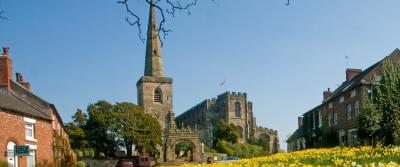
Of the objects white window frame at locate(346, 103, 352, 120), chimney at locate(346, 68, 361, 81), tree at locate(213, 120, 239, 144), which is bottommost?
tree at locate(213, 120, 239, 144)

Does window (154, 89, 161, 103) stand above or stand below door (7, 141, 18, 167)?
above

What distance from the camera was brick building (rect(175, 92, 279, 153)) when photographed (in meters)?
109

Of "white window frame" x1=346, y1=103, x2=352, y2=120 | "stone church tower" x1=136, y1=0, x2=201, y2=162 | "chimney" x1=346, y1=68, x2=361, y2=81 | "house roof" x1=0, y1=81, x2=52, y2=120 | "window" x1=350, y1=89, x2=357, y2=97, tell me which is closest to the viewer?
"house roof" x1=0, y1=81, x2=52, y2=120

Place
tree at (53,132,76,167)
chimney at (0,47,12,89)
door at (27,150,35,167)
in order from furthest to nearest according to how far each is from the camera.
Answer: tree at (53,132,76,167) < chimney at (0,47,12,89) < door at (27,150,35,167)

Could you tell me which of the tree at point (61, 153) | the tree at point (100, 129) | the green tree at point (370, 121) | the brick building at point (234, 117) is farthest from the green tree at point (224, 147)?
the green tree at point (370, 121)

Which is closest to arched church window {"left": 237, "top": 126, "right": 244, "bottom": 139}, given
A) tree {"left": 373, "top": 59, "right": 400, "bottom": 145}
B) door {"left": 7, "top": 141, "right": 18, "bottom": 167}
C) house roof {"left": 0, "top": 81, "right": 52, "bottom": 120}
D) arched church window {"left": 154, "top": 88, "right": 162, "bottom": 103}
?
arched church window {"left": 154, "top": 88, "right": 162, "bottom": 103}

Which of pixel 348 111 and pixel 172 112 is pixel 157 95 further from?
pixel 348 111

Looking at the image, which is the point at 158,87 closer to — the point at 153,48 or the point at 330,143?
the point at 153,48

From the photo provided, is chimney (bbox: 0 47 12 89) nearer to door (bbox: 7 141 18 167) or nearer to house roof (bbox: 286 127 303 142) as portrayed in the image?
door (bbox: 7 141 18 167)

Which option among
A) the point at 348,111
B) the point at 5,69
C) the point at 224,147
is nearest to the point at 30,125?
the point at 5,69

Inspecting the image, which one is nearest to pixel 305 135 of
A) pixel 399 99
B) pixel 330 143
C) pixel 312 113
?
pixel 312 113

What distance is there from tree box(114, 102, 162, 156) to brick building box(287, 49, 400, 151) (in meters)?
20.0

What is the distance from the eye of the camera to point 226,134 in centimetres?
10062

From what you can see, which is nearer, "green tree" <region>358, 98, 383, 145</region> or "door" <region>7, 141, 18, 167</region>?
"door" <region>7, 141, 18, 167</region>
